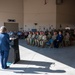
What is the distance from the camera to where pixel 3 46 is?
7.62 m

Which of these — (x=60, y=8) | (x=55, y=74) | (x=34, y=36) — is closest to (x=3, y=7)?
(x=60, y=8)

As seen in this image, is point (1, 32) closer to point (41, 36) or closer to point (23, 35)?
point (41, 36)

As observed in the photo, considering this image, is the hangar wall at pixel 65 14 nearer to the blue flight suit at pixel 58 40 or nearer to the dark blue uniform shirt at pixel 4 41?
the blue flight suit at pixel 58 40

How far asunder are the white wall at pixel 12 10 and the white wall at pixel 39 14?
2.29 ft

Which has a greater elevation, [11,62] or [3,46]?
[3,46]

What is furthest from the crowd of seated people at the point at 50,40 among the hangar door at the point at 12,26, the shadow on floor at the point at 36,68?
the hangar door at the point at 12,26

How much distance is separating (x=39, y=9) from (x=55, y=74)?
14.8m

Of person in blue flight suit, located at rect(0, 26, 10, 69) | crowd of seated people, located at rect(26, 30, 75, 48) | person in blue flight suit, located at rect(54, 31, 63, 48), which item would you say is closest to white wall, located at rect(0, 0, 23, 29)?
crowd of seated people, located at rect(26, 30, 75, 48)

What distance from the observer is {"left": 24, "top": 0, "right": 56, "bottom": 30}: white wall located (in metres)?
21.0

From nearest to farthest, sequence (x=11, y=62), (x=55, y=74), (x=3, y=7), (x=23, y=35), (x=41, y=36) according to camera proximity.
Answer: (x=55, y=74) → (x=11, y=62) → (x=41, y=36) → (x=23, y=35) → (x=3, y=7)

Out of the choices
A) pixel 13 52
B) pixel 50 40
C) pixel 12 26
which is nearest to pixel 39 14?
pixel 12 26

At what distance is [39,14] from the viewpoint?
69.6 ft

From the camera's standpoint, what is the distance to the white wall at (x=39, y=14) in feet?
68.9

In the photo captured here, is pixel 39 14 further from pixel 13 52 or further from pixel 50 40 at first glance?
pixel 13 52
